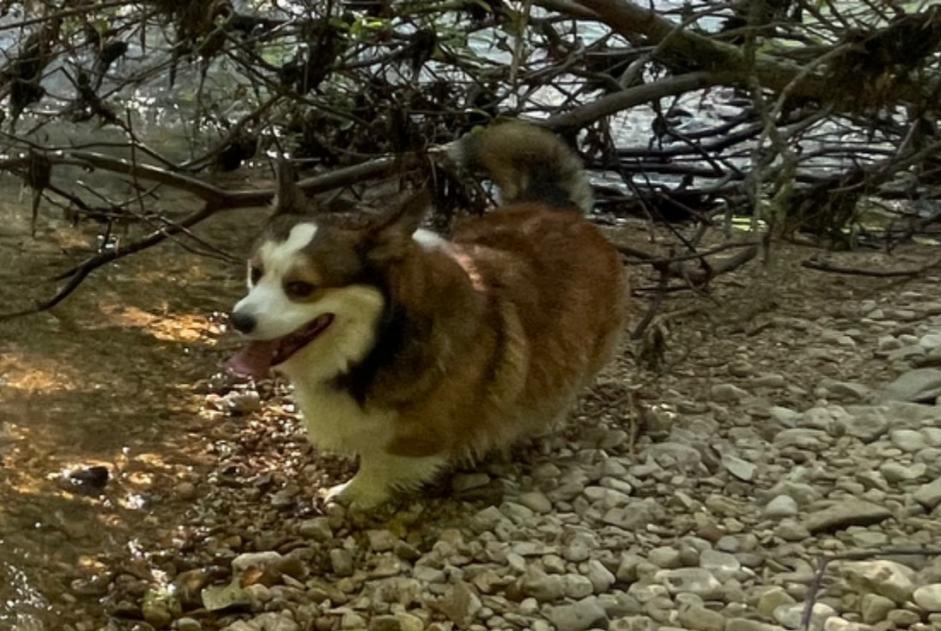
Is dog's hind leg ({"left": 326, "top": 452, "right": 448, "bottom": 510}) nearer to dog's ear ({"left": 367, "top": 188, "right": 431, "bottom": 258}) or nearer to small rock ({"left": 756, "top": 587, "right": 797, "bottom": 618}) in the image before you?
dog's ear ({"left": 367, "top": 188, "right": 431, "bottom": 258})

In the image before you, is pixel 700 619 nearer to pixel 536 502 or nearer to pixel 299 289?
pixel 536 502

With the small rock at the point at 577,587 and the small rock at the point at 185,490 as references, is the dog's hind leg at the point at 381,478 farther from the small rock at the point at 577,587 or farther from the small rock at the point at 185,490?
the small rock at the point at 577,587

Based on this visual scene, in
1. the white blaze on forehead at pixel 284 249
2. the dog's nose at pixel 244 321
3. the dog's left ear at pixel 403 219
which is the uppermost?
the dog's left ear at pixel 403 219

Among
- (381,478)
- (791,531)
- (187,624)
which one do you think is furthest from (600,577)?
(187,624)

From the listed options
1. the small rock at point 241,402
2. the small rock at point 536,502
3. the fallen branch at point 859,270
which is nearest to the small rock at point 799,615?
the small rock at point 536,502

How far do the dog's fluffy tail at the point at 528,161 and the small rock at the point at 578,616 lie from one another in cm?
191

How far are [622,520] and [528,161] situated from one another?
165 centimetres

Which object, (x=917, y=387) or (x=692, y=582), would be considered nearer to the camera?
(x=692, y=582)

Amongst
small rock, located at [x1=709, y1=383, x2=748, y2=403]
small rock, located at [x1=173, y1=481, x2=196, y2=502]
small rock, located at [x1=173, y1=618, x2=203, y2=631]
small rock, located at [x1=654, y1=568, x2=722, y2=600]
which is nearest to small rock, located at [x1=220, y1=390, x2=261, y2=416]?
small rock, located at [x1=173, y1=481, x2=196, y2=502]

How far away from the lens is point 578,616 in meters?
2.95

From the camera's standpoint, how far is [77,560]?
336 cm

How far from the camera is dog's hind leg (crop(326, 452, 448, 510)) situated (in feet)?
11.8

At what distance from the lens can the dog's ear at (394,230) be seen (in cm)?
338

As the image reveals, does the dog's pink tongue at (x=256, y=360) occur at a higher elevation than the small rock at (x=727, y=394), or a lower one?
A: higher
